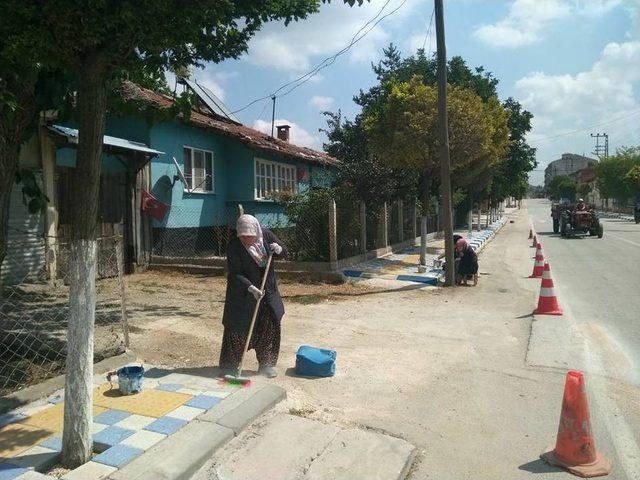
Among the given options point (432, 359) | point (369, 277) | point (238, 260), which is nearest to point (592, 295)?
point (369, 277)

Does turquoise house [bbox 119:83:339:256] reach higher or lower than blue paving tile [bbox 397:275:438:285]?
higher

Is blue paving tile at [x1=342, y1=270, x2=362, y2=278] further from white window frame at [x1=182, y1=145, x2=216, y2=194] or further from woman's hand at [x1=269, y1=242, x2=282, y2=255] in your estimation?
woman's hand at [x1=269, y1=242, x2=282, y2=255]

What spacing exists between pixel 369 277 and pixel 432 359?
6.09 metres

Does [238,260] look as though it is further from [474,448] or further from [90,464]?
[474,448]

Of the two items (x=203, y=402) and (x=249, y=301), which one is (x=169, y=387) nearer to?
(x=203, y=402)

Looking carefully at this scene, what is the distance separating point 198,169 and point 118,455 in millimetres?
12554

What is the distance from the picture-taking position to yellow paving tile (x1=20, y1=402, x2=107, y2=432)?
3830 mm

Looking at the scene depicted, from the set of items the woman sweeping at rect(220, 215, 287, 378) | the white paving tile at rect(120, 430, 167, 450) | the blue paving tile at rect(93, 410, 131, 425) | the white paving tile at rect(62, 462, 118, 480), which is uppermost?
the woman sweeping at rect(220, 215, 287, 378)

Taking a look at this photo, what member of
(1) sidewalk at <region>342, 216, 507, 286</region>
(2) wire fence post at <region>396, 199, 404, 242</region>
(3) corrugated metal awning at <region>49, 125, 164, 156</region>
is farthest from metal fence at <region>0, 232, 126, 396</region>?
(2) wire fence post at <region>396, 199, 404, 242</region>

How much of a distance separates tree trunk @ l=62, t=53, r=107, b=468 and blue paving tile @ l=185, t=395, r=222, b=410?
3.38ft

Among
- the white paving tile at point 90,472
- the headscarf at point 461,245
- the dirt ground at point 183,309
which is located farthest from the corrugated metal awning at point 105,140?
the headscarf at point 461,245

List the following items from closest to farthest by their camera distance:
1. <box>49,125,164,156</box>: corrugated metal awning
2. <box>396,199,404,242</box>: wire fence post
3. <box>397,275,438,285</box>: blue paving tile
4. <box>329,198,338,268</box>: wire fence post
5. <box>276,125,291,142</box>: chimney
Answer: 1. <box>49,125,164,156</box>: corrugated metal awning
2. <box>329,198,338,268</box>: wire fence post
3. <box>397,275,438,285</box>: blue paving tile
4. <box>396,199,404,242</box>: wire fence post
5. <box>276,125,291,142</box>: chimney

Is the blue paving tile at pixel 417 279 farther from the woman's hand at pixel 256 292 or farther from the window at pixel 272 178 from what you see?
the woman's hand at pixel 256 292

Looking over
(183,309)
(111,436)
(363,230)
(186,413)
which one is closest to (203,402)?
(186,413)
